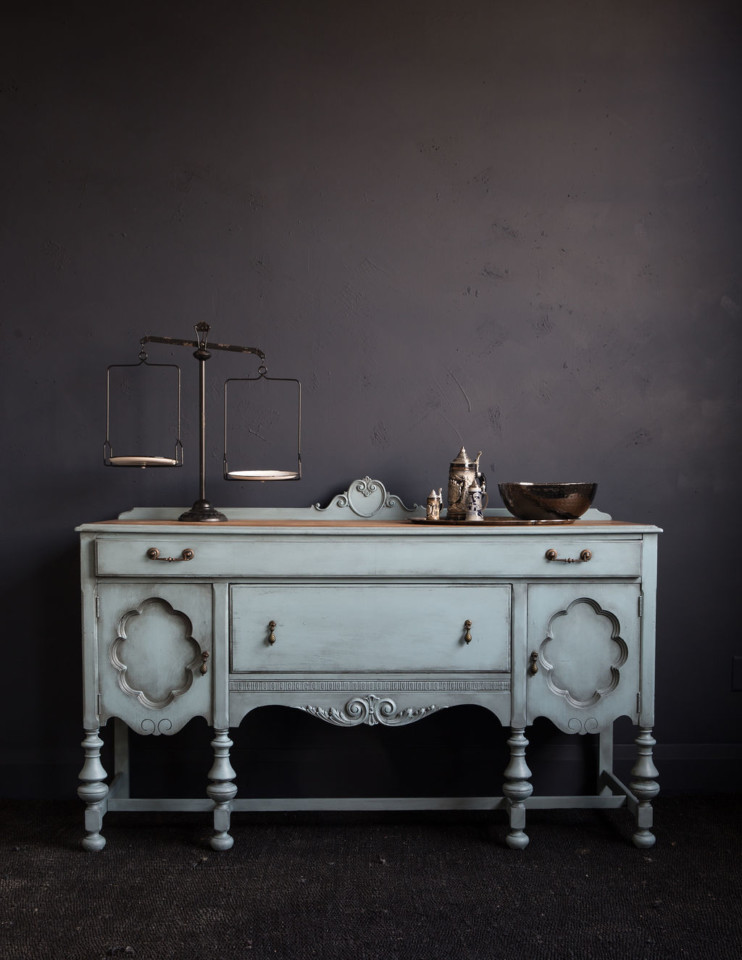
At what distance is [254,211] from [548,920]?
2345 millimetres

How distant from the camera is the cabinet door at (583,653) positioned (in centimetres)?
215

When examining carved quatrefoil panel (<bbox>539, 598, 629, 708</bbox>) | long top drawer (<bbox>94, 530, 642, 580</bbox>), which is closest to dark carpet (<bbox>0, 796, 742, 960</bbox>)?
carved quatrefoil panel (<bbox>539, 598, 629, 708</bbox>)

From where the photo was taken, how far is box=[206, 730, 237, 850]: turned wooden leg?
7.00 ft

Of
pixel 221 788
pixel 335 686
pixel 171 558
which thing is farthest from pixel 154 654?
pixel 335 686

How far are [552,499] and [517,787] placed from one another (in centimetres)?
86

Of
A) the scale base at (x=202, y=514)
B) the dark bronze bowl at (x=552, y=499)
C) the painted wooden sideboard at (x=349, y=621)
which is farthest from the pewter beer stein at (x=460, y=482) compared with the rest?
the scale base at (x=202, y=514)

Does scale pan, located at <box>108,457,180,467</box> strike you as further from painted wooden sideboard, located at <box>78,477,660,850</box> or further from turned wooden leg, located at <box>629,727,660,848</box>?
turned wooden leg, located at <box>629,727,660,848</box>

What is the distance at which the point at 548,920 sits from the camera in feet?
5.95

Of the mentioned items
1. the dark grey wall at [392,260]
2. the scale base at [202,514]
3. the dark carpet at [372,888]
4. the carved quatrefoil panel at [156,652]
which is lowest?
the dark carpet at [372,888]

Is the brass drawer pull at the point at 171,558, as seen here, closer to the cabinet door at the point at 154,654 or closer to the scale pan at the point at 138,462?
the cabinet door at the point at 154,654

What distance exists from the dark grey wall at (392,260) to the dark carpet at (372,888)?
0.33m

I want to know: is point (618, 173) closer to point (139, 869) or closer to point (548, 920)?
point (548, 920)

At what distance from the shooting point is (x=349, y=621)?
2.13m

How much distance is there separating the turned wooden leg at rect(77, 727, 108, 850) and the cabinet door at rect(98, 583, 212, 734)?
0.08m
